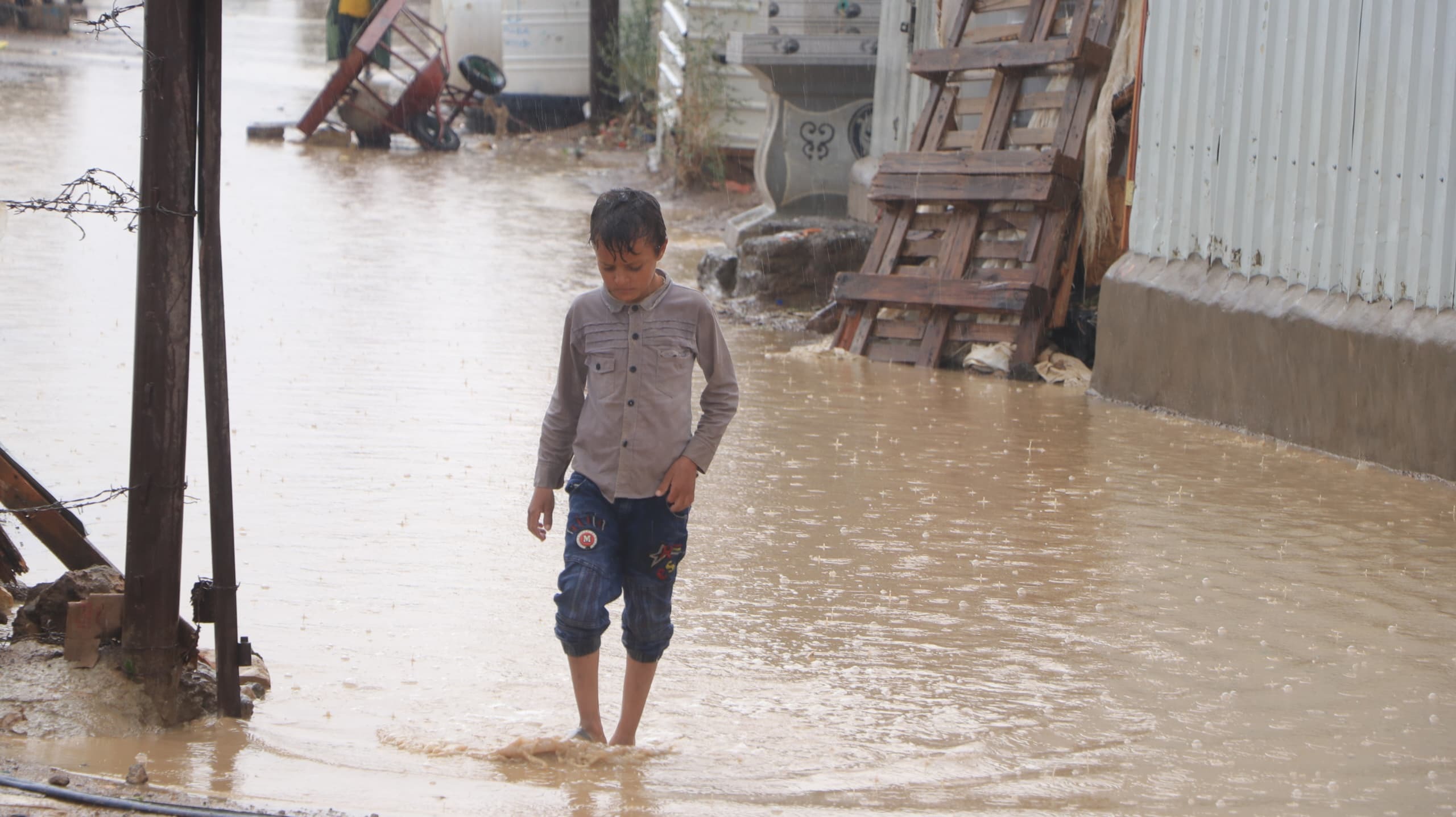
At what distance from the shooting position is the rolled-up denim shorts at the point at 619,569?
3424 mm

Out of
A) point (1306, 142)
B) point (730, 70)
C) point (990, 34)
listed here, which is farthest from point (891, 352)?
point (730, 70)

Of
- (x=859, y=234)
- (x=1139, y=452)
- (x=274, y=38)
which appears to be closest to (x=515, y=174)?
(x=859, y=234)

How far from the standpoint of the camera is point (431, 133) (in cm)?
2189

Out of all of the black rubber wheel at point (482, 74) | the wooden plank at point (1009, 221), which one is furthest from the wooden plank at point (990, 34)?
the black rubber wheel at point (482, 74)

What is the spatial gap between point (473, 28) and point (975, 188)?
19948 mm

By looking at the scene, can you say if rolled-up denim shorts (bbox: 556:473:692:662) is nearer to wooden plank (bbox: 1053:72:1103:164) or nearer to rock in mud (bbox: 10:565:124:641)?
rock in mud (bbox: 10:565:124:641)

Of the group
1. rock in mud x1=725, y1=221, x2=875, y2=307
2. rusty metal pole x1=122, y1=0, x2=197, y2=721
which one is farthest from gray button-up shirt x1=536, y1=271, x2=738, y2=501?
rock in mud x1=725, y1=221, x2=875, y2=307

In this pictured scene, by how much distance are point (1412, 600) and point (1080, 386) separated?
4128mm

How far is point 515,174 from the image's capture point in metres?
19.9

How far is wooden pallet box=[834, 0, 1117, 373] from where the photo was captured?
919 cm

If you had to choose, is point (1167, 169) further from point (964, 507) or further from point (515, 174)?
point (515, 174)

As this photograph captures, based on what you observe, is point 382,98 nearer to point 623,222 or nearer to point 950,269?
point 950,269

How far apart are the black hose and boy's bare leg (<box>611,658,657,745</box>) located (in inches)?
36.8

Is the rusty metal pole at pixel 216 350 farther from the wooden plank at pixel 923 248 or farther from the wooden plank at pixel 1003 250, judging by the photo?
the wooden plank at pixel 923 248
